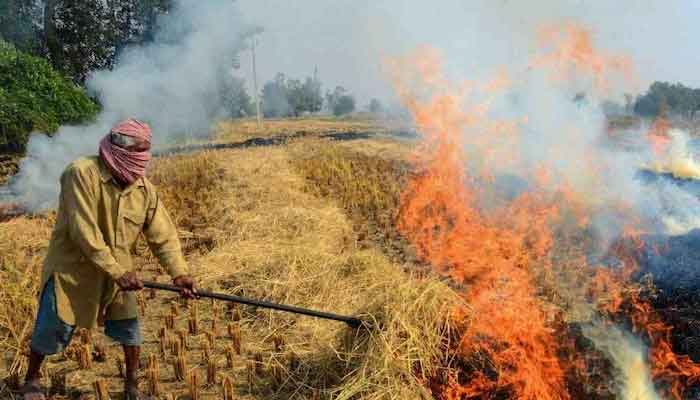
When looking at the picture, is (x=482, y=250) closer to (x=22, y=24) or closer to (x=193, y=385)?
(x=193, y=385)

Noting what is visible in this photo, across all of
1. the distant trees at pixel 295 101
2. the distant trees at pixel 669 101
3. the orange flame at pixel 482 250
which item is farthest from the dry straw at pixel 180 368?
the distant trees at pixel 295 101

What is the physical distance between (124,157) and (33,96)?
900cm

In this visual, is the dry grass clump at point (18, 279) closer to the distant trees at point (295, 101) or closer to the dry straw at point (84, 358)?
the dry straw at point (84, 358)

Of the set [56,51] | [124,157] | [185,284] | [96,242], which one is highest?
[56,51]

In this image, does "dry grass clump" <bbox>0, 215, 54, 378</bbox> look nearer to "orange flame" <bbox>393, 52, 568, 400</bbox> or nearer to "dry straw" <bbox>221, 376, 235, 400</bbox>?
"dry straw" <bbox>221, 376, 235, 400</bbox>

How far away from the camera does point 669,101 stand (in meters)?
34.6

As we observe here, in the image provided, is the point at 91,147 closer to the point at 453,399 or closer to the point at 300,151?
the point at 300,151

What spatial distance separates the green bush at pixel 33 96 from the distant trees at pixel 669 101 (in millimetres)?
35445

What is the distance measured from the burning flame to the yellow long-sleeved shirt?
86.8 inches

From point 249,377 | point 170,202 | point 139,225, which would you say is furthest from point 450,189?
point 139,225

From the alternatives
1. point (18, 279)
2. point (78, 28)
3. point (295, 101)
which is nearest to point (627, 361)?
point (18, 279)

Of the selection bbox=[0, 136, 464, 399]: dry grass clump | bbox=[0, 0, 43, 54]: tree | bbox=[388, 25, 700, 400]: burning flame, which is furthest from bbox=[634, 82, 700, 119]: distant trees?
bbox=[0, 0, 43, 54]: tree

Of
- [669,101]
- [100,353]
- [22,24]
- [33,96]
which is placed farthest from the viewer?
[669,101]

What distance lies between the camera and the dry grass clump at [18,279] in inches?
172
